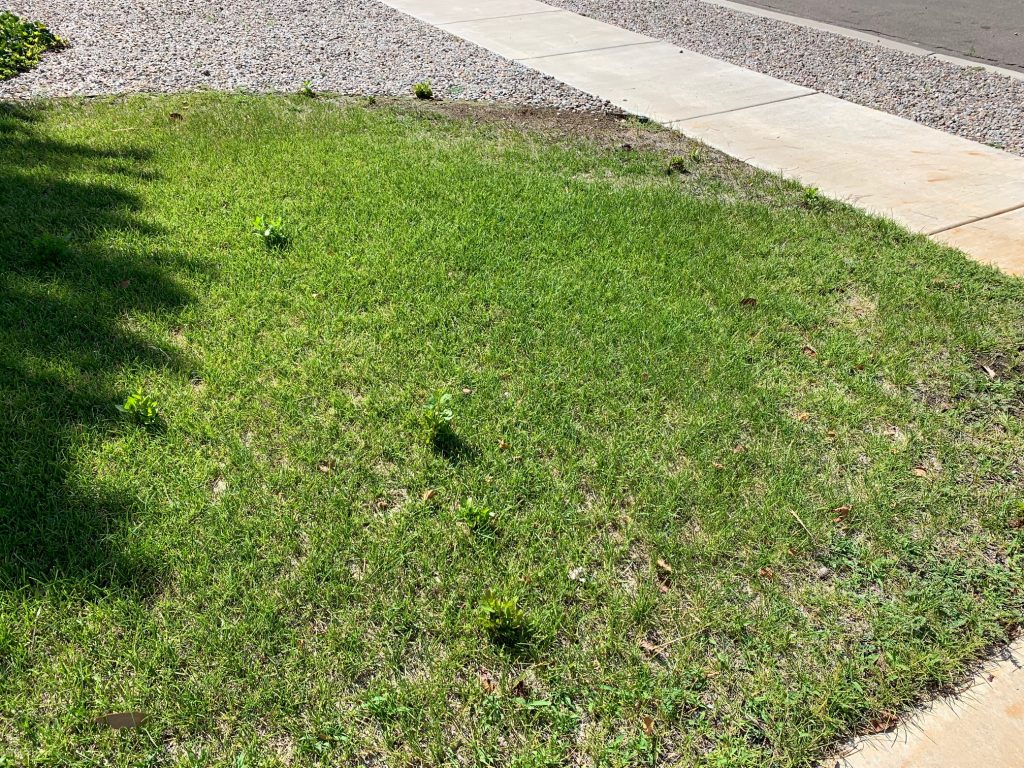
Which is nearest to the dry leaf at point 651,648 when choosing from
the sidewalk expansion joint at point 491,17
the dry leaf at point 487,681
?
the dry leaf at point 487,681

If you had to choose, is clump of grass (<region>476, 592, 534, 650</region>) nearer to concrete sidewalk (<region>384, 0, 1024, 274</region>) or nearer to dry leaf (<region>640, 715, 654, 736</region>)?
dry leaf (<region>640, 715, 654, 736</region>)

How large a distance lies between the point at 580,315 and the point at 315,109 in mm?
4017

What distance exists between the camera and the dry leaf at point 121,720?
209 centimetres

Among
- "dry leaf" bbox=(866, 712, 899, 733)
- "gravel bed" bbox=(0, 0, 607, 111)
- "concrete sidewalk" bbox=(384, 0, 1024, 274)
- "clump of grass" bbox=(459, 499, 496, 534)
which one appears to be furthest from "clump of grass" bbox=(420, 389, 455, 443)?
"gravel bed" bbox=(0, 0, 607, 111)

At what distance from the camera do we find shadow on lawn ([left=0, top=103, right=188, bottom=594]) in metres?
2.54

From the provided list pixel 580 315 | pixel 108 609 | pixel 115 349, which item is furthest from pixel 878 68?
pixel 108 609

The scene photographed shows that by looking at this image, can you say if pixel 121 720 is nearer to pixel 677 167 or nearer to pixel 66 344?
pixel 66 344

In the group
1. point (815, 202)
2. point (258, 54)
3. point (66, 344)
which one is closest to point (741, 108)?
point (815, 202)

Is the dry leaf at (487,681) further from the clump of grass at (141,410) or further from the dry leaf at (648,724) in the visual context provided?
the clump of grass at (141,410)

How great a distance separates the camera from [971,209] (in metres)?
5.12

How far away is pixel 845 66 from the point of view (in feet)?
27.5

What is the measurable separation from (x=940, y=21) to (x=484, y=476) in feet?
35.9

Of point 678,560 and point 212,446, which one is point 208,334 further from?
point 678,560

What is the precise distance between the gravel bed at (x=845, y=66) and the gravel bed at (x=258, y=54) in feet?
8.35
